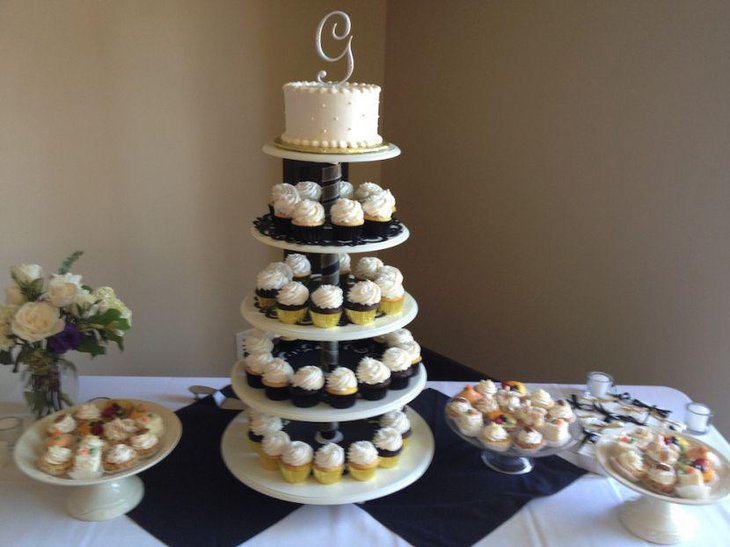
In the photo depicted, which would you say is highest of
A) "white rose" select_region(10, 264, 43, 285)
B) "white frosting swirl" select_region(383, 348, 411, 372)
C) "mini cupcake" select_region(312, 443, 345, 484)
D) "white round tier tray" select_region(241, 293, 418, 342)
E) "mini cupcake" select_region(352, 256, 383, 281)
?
"mini cupcake" select_region(352, 256, 383, 281)

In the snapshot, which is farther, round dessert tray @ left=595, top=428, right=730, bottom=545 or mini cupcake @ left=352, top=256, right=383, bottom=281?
mini cupcake @ left=352, top=256, right=383, bottom=281

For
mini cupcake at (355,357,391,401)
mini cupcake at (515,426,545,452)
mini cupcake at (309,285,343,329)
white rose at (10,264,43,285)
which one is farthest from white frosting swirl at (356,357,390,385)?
white rose at (10,264,43,285)

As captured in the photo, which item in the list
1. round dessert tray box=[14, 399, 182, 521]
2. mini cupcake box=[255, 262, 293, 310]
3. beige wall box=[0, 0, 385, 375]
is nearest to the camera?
round dessert tray box=[14, 399, 182, 521]

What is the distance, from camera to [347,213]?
1281mm

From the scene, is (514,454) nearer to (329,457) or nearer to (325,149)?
(329,457)

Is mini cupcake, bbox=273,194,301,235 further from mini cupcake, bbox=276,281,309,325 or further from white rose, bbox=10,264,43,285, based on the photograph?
white rose, bbox=10,264,43,285

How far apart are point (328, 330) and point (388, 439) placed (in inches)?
10.6

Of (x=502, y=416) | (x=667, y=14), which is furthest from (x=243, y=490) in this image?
(x=667, y=14)

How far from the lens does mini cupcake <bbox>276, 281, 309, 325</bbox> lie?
4.28 feet

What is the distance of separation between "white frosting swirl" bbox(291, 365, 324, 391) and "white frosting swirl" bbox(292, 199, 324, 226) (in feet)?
0.95

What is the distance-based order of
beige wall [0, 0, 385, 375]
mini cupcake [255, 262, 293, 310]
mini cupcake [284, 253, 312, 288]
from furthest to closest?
beige wall [0, 0, 385, 375]
mini cupcake [284, 253, 312, 288]
mini cupcake [255, 262, 293, 310]

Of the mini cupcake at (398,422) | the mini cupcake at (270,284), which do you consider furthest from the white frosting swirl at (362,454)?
the mini cupcake at (270,284)

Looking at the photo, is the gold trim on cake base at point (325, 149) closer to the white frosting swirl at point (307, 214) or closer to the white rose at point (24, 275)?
the white frosting swirl at point (307, 214)

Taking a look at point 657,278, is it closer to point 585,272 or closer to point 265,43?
point 585,272
